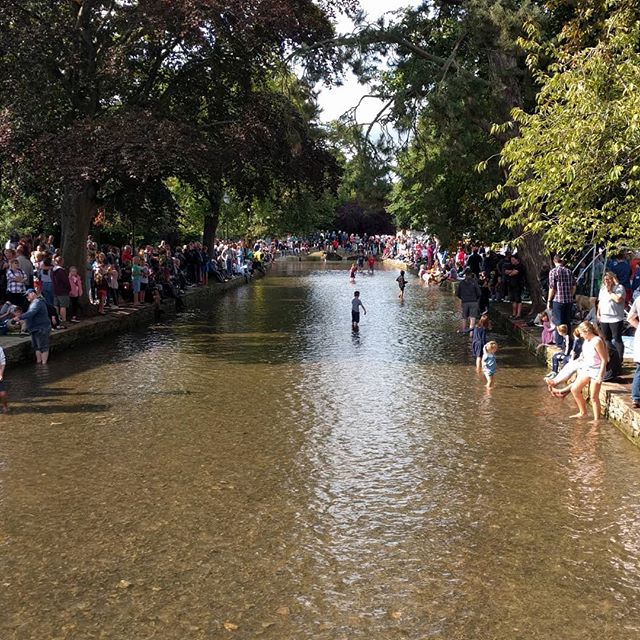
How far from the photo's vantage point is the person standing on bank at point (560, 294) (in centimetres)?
1431

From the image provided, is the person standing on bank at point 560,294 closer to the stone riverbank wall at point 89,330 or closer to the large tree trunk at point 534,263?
the large tree trunk at point 534,263

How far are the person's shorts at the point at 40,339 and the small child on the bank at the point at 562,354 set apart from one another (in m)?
8.60

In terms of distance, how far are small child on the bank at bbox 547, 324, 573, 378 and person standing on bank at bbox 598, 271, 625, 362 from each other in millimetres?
694

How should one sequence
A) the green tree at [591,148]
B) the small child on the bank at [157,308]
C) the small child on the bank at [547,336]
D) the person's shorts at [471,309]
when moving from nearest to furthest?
the green tree at [591,148] → the small child on the bank at [547,336] → the person's shorts at [471,309] → the small child on the bank at [157,308]

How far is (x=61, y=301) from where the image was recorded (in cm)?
1714

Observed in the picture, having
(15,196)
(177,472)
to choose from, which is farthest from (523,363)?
(15,196)

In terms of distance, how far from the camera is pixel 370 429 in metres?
9.52

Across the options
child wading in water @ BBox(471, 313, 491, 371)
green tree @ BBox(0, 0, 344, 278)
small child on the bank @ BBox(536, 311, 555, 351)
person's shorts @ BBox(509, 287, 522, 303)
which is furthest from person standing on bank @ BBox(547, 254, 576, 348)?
green tree @ BBox(0, 0, 344, 278)

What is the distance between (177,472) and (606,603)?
13.9ft

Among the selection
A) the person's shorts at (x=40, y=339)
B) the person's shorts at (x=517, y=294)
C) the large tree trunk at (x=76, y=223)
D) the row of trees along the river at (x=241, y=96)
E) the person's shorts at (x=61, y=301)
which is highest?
the row of trees along the river at (x=241, y=96)

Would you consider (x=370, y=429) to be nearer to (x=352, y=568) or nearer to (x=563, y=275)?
(x=352, y=568)

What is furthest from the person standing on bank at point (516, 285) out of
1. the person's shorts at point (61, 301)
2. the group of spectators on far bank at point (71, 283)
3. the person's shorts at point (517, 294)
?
the person's shorts at point (61, 301)

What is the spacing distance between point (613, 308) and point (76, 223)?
519 inches

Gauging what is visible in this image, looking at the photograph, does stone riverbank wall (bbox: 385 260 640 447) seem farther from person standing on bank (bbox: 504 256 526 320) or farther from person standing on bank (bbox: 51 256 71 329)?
person standing on bank (bbox: 51 256 71 329)
